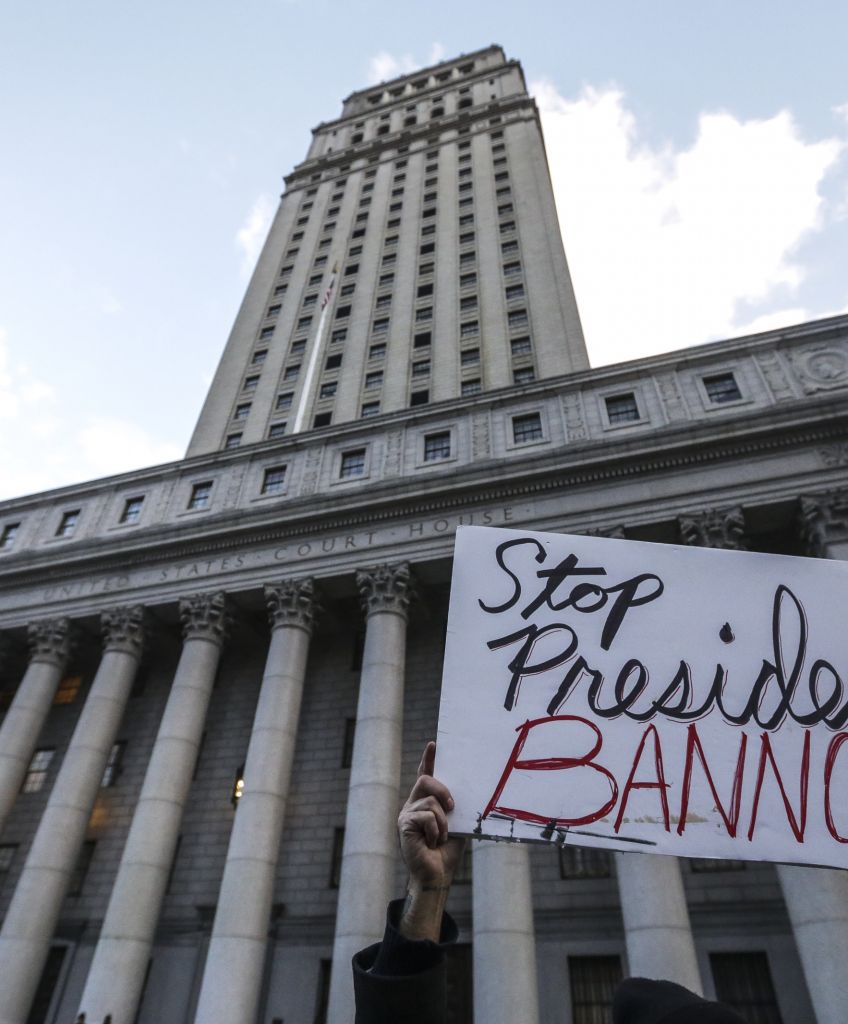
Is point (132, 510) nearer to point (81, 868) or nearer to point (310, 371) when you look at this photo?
point (310, 371)

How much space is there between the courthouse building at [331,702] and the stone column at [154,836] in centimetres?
8

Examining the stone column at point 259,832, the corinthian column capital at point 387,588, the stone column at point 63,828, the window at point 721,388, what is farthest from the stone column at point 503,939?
the window at point 721,388

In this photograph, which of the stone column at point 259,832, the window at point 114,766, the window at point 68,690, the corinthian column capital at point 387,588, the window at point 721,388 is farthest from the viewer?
the window at point 68,690

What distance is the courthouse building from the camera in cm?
1797

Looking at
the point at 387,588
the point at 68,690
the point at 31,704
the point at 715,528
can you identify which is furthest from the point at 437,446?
the point at 68,690

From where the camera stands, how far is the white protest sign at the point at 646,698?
4.66 meters

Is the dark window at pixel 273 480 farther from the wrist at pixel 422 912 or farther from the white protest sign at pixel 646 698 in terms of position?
the wrist at pixel 422 912

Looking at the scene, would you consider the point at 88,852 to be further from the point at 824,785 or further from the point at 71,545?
the point at 824,785

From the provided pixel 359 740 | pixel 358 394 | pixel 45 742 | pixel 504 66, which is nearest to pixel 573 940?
pixel 359 740

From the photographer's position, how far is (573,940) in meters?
19.4

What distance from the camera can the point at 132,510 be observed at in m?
30.9

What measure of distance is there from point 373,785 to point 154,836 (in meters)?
7.04

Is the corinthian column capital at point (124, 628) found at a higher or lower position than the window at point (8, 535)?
lower

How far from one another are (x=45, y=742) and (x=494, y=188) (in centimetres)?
4909
